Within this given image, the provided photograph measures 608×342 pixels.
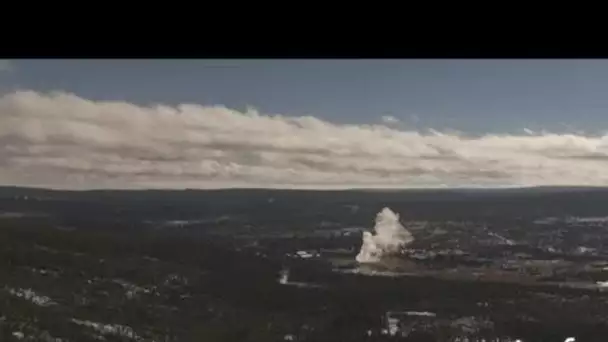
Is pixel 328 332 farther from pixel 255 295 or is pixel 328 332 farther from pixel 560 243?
pixel 560 243

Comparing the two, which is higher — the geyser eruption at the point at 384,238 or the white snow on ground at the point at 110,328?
the geyser eruption at the point at 384,238

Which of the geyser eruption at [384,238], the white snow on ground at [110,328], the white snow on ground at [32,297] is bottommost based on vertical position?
the white snow on ground at [110,328]

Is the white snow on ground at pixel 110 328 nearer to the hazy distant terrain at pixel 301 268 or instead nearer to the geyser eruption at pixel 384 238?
the hazy distant terrain at pixel 301 268

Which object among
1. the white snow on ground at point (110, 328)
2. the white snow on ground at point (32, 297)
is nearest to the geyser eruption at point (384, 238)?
the white snow on ground at point (110, 328)

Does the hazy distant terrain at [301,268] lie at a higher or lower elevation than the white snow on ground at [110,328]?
higher

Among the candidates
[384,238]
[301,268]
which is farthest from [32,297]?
[384,238]

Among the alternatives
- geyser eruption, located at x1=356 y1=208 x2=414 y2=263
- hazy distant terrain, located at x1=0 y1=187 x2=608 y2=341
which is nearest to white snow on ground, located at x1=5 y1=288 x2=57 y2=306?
hazy distant terrain, located at x1=0 y1=187 x2=608 y2=341

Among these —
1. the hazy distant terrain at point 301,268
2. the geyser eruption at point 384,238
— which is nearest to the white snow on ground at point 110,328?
the hazy distant terrain at point 301,268
